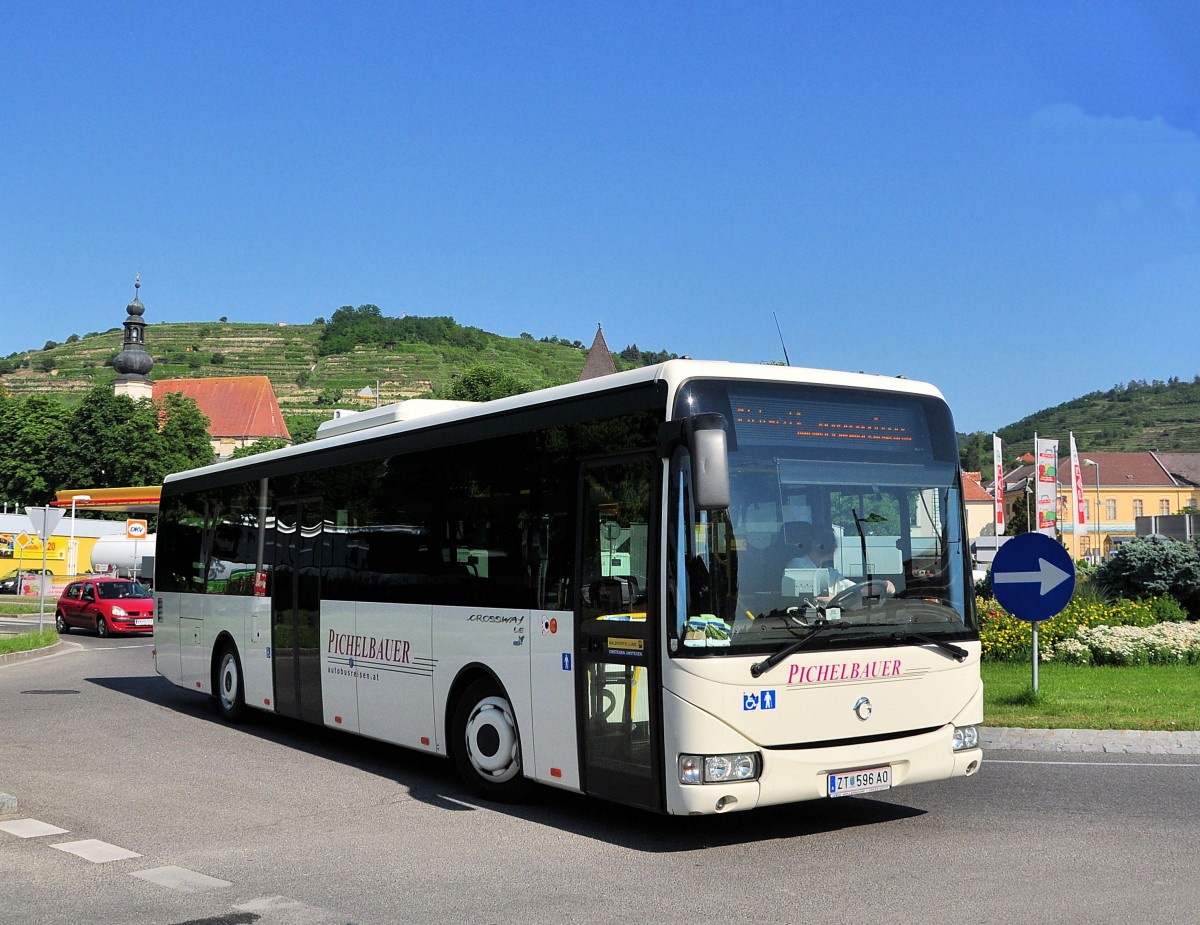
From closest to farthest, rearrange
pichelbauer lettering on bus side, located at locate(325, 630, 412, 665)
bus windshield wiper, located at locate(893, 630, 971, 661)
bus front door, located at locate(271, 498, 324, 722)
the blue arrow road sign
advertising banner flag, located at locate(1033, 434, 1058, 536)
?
bus windshield wiper, located at locate(893, 630, 971, 661) < pichelbauer lettering on bus side, located at locate(325, 630, 412, 665) < bus front door, located at locate(271, 498, 324, 722) < the blue arrow road sign < advertising banner flag, located at locate(1033, 434, 1058, 536)

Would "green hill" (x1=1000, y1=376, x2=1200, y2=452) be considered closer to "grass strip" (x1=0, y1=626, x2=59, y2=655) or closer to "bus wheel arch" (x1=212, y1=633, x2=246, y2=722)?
"grass strip" (x1=0, y1=626, x2=59, y2=655)

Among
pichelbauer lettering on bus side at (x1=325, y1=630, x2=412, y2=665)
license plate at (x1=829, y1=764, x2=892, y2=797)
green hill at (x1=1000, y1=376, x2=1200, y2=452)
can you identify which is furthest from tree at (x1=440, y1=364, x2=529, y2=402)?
green hill at (x1=1000, y1=376, x2=1200, y2=452)

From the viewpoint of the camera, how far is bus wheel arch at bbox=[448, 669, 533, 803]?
9125mm

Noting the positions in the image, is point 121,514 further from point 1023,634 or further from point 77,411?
point 1023,634

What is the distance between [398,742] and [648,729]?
12.0 feet

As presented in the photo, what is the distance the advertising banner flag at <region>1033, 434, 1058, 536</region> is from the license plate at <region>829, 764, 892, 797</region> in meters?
15.0

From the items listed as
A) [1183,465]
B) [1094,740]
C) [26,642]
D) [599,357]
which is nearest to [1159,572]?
[1094,740]

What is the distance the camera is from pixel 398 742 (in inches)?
419

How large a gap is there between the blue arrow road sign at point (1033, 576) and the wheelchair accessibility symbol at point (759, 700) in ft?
20.1

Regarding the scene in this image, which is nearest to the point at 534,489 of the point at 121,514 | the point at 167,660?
the point at 167,660

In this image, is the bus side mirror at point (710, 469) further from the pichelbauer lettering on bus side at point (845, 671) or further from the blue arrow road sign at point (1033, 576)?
the blue arrow road sign at point (1033, 576)

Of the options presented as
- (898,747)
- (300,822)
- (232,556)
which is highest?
(232,556)

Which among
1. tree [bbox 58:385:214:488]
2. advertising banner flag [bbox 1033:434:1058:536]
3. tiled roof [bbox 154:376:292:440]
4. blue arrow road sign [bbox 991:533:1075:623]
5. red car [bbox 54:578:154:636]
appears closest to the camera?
blue arrow road sign [bbox 991:533:1075:623]

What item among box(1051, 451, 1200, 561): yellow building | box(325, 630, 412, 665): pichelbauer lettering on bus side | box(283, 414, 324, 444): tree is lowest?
box(325, 630, 412, 665): pichelbauer lettering on bus side
